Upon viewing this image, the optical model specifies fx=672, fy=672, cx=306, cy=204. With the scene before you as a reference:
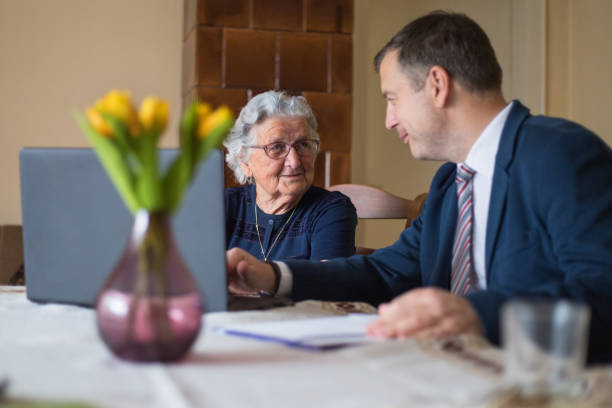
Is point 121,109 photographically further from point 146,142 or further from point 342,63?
point 342,63

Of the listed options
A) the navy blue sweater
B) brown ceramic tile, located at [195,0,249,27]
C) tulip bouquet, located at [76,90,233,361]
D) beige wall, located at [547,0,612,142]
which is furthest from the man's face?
beige wall, located at [547,0,612,142]

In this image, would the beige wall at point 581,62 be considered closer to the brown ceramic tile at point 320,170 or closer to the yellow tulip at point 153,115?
the brown ceramic tile at point 320,170

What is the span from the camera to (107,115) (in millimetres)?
652

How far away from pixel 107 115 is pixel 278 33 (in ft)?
9.04

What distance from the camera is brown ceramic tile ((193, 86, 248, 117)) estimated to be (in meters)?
3.20

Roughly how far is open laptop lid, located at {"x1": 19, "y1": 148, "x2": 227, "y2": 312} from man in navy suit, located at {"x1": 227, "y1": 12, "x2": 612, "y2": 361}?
0.27 meters

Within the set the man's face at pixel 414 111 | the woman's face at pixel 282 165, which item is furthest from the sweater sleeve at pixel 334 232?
the man's face at pixel 414 111

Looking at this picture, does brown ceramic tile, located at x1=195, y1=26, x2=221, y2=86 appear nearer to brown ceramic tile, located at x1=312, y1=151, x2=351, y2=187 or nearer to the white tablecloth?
brown ceramic tile, located at x1=312, y1=151, x2=351, y2=187

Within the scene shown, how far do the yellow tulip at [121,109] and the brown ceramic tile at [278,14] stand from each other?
107 inches

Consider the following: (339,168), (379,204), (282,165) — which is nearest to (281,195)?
(282,165)

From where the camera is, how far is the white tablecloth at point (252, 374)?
60 centimetres

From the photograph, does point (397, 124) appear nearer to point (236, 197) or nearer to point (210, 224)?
point (210, 224)

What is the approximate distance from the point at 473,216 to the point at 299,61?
212 centimetres

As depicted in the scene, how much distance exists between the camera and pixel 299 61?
3.31 metres
